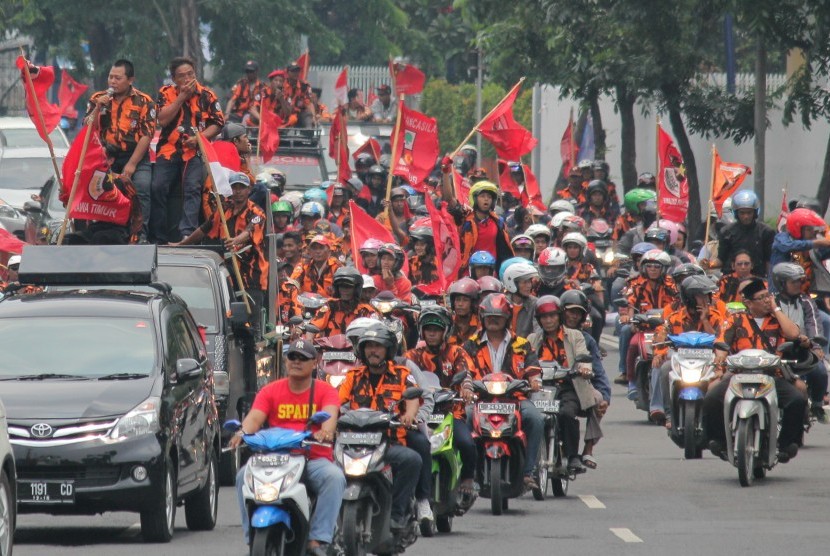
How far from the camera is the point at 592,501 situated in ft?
49.1

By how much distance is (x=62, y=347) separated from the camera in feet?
42.6

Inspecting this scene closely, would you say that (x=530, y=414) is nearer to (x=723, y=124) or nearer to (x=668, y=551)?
(x=668, y=551)

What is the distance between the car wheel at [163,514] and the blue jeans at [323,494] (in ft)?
6.52

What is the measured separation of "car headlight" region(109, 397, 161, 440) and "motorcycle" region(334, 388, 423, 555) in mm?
1518

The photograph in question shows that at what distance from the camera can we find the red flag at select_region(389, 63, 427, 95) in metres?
30.9

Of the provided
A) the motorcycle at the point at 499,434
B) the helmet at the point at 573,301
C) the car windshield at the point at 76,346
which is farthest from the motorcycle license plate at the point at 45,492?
the helmet at the point at 573,301

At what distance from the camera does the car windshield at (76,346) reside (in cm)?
1279

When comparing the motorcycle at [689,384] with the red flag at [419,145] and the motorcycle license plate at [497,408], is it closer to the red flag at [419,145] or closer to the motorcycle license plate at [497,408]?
the motorcycle license plate at [497,408]

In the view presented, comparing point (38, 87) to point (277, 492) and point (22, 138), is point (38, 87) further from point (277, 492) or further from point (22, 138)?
point (22, 138)

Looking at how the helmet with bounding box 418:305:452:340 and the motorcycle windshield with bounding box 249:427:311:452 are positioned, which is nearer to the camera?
the motorcycle windshield with bounding box 249:427:311:452

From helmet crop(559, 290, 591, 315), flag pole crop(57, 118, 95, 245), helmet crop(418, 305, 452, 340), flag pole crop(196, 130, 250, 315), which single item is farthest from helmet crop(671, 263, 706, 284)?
helmet crop(418, 305, 452, 340)

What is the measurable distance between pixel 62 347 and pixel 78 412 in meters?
0.88

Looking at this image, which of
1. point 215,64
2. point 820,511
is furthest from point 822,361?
point 215,64

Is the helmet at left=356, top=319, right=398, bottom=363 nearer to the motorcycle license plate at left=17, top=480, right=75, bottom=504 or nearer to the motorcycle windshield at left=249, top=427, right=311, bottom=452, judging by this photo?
the motorcycle windshield at left=249, top=427, right=311, bottom=452
